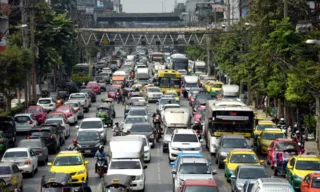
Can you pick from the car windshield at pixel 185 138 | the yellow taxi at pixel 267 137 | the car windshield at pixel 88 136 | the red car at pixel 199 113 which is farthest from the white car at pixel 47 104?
the car windshield at pixel 185 138

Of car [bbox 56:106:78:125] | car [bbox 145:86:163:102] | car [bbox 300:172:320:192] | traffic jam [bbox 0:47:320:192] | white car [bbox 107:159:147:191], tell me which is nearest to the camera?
car [bbox 300:172:320:192]

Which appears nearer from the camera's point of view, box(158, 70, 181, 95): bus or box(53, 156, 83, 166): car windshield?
box(53, 156, 83, 166): car windshield

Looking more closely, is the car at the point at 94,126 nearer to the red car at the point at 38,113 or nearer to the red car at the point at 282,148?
the red car at the point at 38,113

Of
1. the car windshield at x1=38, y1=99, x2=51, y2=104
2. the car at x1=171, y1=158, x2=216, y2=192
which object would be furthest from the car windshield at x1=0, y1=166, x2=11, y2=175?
the car windshield at x1=38, y1=99, x2=51, y2=104

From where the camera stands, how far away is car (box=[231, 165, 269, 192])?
32906mm

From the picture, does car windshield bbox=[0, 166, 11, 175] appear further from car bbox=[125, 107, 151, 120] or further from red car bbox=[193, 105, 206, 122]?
red car bbox=[193, 105, 206, 122]

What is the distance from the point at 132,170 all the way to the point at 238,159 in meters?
5.43

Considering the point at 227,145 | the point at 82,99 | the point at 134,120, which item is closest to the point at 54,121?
the point at 134,120

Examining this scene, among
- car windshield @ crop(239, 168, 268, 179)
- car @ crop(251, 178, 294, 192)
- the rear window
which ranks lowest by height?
the rear window

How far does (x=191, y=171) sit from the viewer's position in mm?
33625

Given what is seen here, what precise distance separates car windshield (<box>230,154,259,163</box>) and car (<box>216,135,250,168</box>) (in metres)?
3.63

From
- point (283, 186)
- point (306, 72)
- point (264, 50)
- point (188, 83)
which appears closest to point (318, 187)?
point (283, 186)

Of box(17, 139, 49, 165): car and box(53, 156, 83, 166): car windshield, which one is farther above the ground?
box(53, 156, 83, 166): car windshield

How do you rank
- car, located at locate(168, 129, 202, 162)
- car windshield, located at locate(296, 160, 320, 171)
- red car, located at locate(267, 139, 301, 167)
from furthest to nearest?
car, located at locate(168, 129, 202, 162) < red car, located at locate(267, 139, 301, 167) < car windshield, located at locate(296, 160, 320, 171)
